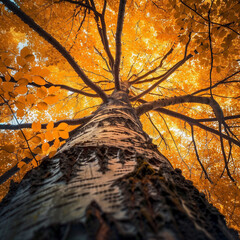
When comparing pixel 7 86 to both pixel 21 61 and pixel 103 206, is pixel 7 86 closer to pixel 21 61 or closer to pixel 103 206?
pixel 21 61

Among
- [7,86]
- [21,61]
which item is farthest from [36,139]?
[21,61]

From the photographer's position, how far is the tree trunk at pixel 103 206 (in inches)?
13.0

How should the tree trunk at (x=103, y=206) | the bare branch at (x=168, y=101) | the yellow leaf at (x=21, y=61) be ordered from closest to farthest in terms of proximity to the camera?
the tree trunk at (x=103, y=206) < the yellow leaf at (x=21, y=61) < the bare branch at (x=168, y=101)

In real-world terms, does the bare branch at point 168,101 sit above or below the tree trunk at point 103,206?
above

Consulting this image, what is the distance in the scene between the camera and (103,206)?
1.32 ft

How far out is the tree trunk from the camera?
0.33 m

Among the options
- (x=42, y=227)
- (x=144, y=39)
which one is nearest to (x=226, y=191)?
(x=42, y=227)

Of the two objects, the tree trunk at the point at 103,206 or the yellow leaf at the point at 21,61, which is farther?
the yellow leaf at the point at 21,61

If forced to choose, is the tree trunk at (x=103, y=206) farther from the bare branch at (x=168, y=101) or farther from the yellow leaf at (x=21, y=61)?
the bare branch at (x=168, y=101)

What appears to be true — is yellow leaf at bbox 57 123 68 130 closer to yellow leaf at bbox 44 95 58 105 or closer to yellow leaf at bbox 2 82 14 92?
yellow leaf at bbox 44 95 58 105

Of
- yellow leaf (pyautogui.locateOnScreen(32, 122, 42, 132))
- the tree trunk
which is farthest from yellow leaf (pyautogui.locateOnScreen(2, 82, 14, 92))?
the tree trunk

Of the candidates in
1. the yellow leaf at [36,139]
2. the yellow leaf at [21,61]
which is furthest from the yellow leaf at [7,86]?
the yellow leaf at [36,139]

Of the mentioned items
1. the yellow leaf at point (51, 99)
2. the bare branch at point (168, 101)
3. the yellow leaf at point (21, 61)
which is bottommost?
the yellow leaf at point (51, 99)

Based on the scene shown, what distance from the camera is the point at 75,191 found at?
49 cm
